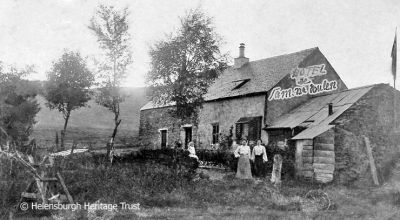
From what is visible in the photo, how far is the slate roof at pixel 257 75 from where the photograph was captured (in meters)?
25.0

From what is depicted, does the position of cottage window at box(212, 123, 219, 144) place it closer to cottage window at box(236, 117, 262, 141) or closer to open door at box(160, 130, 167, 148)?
cottage window at box(236, 117, 262, 141)

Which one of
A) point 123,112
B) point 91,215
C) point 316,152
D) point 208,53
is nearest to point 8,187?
point 91,215

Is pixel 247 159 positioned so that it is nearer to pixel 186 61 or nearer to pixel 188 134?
pixel 186 61

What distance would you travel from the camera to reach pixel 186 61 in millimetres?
22938

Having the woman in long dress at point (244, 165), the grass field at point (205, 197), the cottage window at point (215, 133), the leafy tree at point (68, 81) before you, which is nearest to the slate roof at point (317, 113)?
the woman in long dress at point (244, 165)

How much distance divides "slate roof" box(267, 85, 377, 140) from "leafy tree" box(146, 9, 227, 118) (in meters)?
4.61

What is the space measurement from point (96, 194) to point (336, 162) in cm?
911

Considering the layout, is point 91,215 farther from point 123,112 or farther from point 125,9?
point 123,112

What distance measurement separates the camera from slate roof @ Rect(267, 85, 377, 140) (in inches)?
664

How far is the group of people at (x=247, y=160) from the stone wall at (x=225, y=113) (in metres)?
6.68

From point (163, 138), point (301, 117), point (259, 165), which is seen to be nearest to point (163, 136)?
point (163, 138)

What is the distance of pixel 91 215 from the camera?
9172mm

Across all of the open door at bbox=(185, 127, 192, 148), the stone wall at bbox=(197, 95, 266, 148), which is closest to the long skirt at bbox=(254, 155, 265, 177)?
the stone wall at bbox=(197, 95, 266, 148)

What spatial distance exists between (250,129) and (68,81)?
44.8 ft
